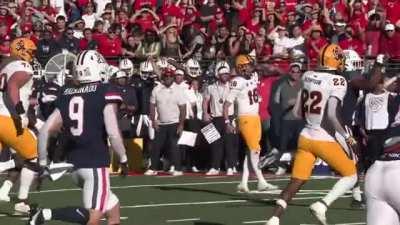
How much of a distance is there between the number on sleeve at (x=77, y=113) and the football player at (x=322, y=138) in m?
2.90

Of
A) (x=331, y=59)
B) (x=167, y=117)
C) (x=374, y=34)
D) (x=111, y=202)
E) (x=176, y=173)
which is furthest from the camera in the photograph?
(x=374, y=34)

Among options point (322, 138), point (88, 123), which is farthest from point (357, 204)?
point (88, 123)

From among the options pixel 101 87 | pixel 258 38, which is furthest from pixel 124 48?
pixel 101 87

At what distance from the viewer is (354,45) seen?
21859mm

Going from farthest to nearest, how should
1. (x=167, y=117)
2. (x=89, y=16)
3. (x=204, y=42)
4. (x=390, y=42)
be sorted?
1. (x=89, y=16)
2. (x=204, y=42)
3. (x=390, y=42)
4. (x=167, y=117)

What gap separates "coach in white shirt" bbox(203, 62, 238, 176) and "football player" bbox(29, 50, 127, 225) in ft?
31.2

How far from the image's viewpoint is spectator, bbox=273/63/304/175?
20500mm

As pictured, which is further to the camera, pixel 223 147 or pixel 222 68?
pixel 223 147

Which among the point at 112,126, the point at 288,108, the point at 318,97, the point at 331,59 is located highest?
the point at 331,59

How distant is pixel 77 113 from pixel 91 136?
0.74 feet

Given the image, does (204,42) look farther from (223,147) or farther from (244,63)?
(244,63)

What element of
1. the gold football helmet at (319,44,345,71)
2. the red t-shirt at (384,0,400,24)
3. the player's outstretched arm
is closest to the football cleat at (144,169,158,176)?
the red t-shirt at (384,0,400,24)

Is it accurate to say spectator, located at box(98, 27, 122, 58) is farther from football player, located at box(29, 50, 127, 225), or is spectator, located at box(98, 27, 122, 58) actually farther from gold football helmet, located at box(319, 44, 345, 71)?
football player, located at box(29, 50, 127, 225)

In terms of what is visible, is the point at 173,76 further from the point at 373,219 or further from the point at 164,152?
the point at 373,219
